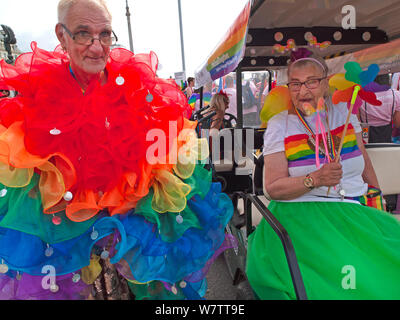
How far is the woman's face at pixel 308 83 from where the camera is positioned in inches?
62.2

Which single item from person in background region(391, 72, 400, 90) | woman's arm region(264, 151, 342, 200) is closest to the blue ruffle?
woman's arm region(264, 151, 342, 200)

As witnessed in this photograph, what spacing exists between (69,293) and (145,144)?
696mm

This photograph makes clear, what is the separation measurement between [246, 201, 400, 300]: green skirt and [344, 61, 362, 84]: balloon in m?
0.66

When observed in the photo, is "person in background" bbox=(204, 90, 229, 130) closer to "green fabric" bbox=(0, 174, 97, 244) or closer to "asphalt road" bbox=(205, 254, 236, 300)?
"asphalt road" bbox=(205, 254, 236, 300)

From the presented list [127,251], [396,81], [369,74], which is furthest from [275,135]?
[396,81]

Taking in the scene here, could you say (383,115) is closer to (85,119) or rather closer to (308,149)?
(308,149)

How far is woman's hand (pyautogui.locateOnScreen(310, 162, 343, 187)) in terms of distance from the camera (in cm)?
132

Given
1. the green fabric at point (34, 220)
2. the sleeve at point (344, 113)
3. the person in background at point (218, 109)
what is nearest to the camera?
the green fabric at point (34, 220)

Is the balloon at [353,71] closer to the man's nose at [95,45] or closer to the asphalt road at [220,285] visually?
the man's nose at [95,45]

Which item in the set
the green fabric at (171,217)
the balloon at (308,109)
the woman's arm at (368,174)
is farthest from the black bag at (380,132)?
the green fabric at (171,217)

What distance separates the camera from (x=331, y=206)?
148 cm

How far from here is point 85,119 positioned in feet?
3.44
